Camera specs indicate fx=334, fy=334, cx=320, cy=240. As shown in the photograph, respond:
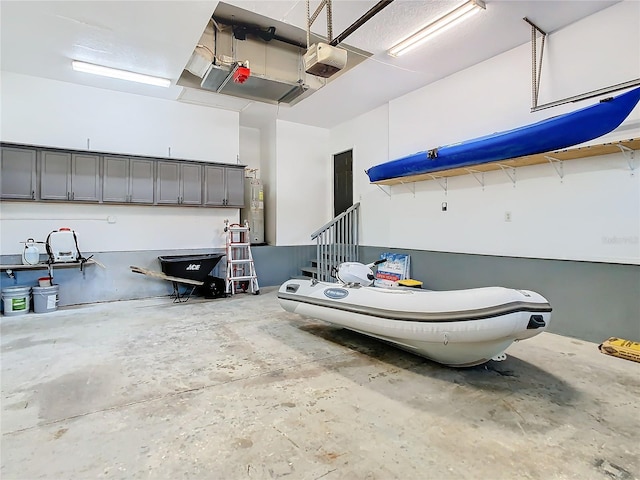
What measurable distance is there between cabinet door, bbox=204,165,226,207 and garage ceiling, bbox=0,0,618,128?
4.71ft

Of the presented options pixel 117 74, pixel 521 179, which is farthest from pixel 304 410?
pixel 117 74

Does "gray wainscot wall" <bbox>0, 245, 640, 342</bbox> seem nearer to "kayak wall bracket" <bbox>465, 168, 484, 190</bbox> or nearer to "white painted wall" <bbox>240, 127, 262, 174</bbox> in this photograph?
"kayak wall bracket" <bbox>465, 168, 484, 190</bbox>

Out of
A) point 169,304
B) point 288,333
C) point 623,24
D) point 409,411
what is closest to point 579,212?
point 623,24

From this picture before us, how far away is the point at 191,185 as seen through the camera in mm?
5895

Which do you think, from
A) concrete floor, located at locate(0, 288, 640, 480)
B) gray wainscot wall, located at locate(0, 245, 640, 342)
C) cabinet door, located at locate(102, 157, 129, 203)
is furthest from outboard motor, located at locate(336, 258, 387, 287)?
cabinet door, located at locate(102, 157, 129, 203)

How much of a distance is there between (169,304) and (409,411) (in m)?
4.34

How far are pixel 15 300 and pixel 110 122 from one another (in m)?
3.00

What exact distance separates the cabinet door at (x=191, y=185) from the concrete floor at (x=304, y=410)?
2838 mm

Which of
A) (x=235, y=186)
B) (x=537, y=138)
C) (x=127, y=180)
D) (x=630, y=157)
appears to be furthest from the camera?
(x=235, y=186)

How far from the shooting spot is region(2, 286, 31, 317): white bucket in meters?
4.57

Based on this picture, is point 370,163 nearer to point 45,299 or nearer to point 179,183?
point 179,183

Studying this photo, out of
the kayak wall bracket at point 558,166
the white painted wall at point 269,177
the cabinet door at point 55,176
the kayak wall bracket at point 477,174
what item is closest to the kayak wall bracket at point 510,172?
the kayak wall bracket at point 477,174

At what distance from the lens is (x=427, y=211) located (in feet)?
17.7

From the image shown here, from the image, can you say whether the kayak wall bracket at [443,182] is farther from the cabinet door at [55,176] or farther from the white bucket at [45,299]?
the white bucket at [45,299]
